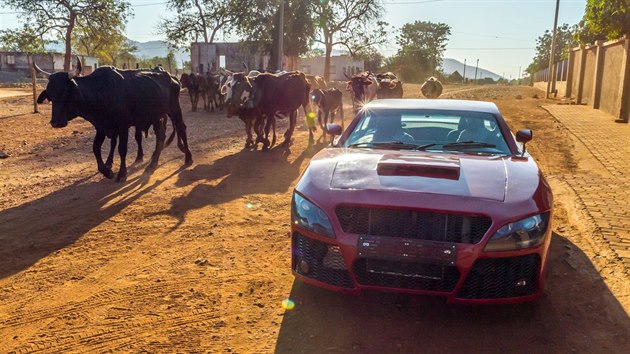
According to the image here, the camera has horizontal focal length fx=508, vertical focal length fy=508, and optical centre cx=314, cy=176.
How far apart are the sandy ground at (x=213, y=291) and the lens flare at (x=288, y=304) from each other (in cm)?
4

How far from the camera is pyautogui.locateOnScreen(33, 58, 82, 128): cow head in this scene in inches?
316

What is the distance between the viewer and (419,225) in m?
3.72

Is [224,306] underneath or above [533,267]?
underneath

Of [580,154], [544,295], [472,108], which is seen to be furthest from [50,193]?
[580,154]

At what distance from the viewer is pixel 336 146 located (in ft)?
17.4

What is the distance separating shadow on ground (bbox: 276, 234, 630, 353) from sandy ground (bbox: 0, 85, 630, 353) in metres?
0.01

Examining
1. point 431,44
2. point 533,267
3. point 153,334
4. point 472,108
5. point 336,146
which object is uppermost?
point 431,44

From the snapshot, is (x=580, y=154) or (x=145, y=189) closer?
(x=145, y=189)

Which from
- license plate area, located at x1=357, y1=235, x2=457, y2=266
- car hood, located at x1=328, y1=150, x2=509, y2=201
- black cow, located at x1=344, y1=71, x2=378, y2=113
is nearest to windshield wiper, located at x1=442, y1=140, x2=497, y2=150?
car hood, located at x1=328, y1=150, x2=509, y2=201

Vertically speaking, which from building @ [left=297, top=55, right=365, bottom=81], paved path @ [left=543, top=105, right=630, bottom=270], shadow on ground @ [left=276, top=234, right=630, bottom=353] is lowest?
shadow on ground @ [left=276, top=234, right=630, bottom=353]

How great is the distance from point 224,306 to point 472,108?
133 inches

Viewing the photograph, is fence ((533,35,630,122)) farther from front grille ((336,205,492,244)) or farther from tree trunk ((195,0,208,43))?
tree trunk ((195,0,208,43))

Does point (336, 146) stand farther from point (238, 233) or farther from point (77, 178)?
point (77, 178)

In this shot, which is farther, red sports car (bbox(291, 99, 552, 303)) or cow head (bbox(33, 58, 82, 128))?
cow head (bbox(33, 58, 82, 128))
